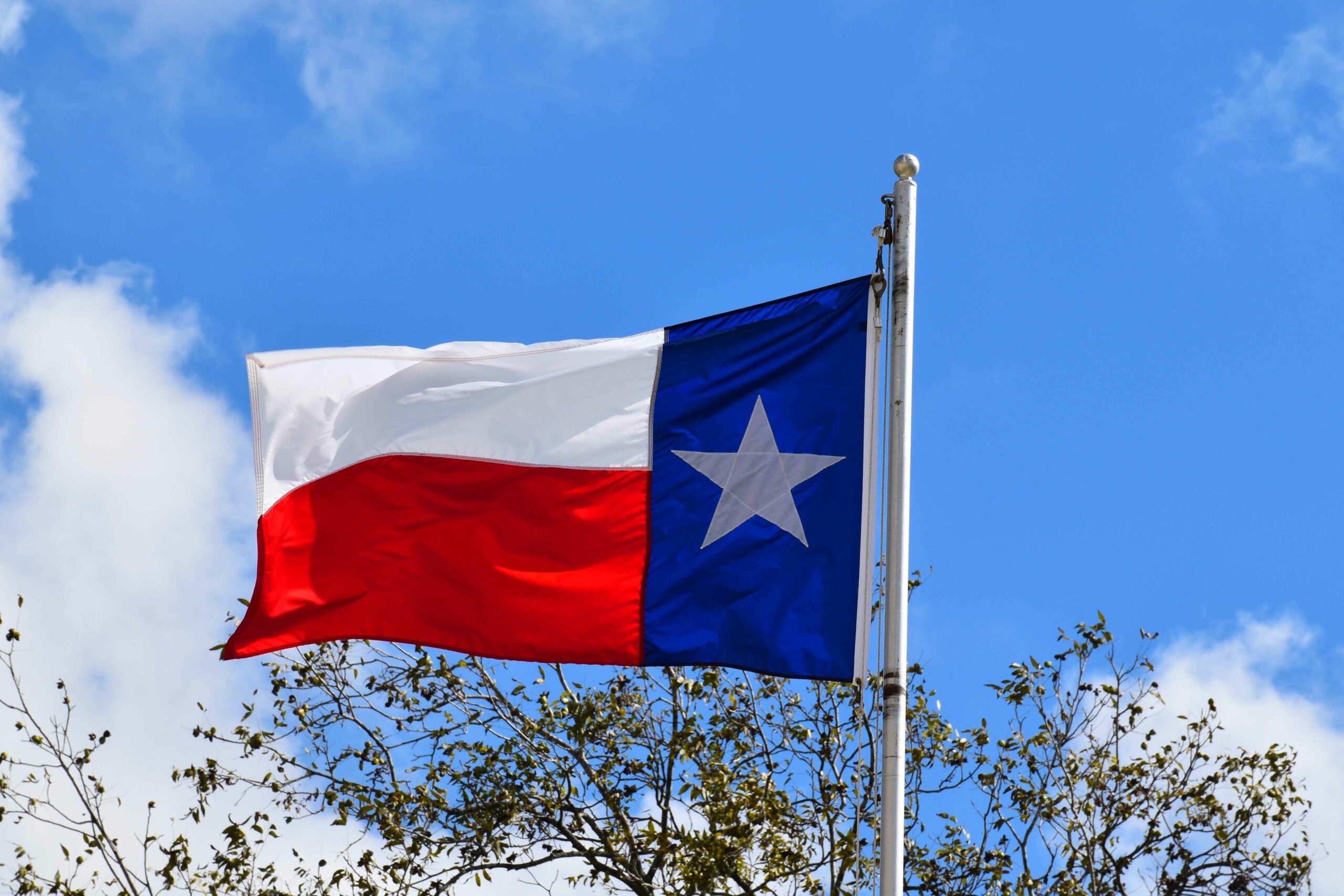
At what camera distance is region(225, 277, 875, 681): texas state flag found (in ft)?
25.2

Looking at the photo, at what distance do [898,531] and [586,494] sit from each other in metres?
1.85

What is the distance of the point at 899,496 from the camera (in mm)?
7352

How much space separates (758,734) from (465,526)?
212 inches

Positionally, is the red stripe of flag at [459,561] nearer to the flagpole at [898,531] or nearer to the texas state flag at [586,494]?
the texas state flag at [586,494]

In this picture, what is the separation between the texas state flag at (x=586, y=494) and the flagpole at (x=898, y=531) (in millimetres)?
216

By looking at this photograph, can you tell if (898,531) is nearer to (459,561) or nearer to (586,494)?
(586,494)

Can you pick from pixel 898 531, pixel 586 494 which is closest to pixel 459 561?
pixel 586 494

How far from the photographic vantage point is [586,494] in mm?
8352

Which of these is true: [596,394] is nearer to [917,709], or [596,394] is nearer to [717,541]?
[717,541]

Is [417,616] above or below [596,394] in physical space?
below

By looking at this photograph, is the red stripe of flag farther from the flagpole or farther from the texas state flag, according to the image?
the flagpole

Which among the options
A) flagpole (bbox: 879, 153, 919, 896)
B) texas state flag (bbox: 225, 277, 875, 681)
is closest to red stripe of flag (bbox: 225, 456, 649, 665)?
texas state flag (bbox: 225, 277, 875, 681)

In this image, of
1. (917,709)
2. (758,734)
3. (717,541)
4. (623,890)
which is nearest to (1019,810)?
(917,709)

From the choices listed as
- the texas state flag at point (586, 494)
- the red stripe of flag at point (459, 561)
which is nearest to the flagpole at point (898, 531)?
the texas state flag at point (586, 494)
